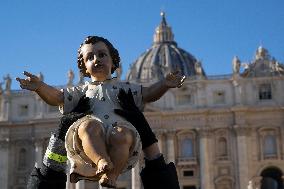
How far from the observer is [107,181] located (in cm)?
→ 297

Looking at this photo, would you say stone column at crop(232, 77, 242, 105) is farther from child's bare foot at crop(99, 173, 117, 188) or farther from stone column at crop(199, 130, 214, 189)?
child's bare foot at crop(99, 173, 117, 188)

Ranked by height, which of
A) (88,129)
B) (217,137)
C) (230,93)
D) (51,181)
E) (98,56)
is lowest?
(51,181)

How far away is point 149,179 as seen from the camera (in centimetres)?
364

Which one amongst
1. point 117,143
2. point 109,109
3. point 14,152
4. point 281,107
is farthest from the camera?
point 14,152

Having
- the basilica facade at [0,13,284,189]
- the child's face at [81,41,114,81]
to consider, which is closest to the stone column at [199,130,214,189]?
the basilica facade at [0,13,284,189]

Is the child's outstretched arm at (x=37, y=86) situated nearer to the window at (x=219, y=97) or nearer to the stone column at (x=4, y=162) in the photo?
the window at (x=219, y=97)

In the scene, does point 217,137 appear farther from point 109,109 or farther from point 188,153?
point 109,109

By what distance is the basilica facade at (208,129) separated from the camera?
3878cm

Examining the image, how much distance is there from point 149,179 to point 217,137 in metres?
36.6

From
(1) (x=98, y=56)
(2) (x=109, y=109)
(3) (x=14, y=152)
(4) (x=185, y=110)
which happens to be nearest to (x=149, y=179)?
(2) (x=109, y=109)

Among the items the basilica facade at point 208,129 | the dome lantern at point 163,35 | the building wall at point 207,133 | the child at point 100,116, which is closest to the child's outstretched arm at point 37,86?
the child at point 100,116

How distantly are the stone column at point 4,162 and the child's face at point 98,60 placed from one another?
126ft

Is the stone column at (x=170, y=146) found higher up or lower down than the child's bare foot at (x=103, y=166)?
higher up

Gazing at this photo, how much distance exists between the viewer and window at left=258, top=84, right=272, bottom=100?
40.1 metres
